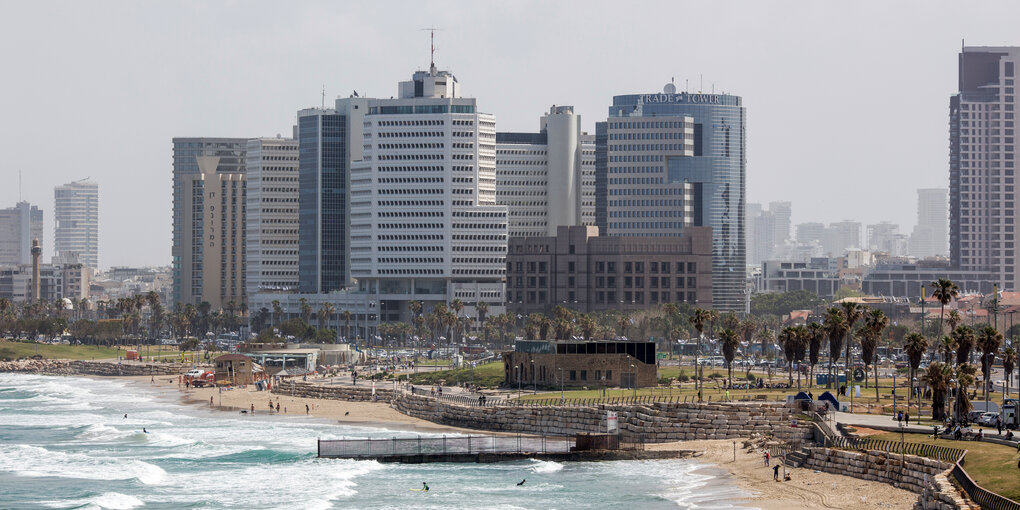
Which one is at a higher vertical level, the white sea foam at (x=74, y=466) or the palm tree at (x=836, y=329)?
the palm tree at (x=836, y=329)

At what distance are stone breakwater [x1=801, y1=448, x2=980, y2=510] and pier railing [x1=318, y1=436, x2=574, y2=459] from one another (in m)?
22.0

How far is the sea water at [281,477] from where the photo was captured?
91.3 metres

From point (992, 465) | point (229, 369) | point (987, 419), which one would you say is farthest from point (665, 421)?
point (229, 369)

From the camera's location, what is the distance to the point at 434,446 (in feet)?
366

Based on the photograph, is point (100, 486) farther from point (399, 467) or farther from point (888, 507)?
point (888, 507)

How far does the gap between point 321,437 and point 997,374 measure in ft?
268

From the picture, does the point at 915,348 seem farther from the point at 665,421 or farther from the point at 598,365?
the point at 598,365

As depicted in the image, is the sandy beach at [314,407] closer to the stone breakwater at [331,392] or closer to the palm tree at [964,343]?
→ the stone breakwater at [331,392]

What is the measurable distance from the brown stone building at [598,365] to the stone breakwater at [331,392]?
76.9ft

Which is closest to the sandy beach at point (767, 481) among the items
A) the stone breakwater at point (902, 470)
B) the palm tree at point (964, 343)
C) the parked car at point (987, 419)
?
the stone breakwater at point (902, 470)

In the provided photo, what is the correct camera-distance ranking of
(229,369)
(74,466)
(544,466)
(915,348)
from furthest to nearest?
(229,369) < (915,348) < (74,466) < (544,466)

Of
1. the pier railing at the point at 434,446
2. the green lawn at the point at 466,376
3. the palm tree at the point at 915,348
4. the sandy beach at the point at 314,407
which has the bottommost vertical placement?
the sandy beach at the point at 314,407

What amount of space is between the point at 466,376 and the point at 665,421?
63.1 meters

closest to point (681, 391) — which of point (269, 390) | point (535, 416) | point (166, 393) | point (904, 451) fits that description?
point (535, 416)
